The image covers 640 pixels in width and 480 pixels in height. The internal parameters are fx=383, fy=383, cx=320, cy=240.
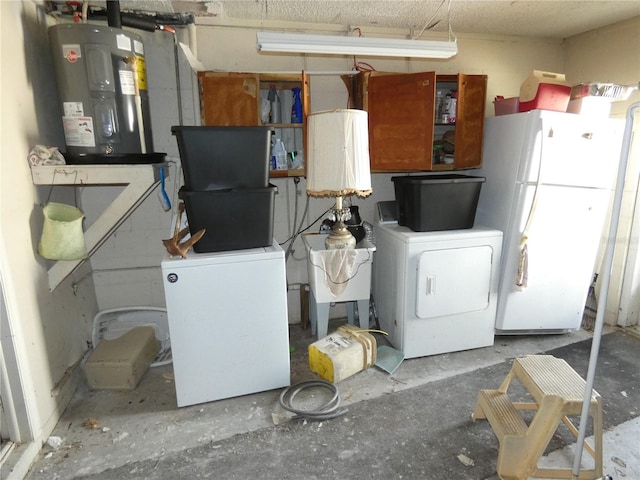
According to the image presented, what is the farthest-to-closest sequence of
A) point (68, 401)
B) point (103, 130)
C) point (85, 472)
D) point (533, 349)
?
1. point (533, 349)
2. point (68, 401)
3. point (103, 130)
4. point (85, 472)

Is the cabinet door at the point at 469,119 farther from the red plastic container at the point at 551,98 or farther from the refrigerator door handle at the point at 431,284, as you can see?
the refrigerator door handle at the point at 431,284

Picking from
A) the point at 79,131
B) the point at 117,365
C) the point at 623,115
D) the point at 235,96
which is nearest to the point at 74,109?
the point at 79,131

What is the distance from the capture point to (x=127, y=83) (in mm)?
2117

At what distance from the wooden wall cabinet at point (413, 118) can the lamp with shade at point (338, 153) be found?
0.48 metres

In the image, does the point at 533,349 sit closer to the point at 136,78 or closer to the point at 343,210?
the point at 343,210

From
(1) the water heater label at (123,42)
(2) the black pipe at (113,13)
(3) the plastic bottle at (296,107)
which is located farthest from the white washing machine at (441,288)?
(2) the black pipe at (113,13)

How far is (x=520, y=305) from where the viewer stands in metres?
2.79

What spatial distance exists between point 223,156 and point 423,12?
1.79m

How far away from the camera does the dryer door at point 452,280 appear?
100.0 inches

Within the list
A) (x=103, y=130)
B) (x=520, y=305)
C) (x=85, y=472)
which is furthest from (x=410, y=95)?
(x=85, y=472)

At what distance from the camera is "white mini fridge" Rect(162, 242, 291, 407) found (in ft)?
6.86

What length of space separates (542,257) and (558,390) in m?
1.31

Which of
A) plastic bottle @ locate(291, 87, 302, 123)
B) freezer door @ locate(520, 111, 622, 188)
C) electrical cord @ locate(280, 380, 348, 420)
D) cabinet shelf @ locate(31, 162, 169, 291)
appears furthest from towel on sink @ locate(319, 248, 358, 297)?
freezer door @ locate(520, 111, 622, 188)

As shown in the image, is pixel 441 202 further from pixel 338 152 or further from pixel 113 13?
pixel 113 13
